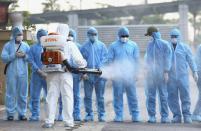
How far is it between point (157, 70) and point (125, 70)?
26.9 inches

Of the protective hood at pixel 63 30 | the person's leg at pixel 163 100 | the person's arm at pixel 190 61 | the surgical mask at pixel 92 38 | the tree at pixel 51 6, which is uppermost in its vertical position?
the tree at pixel 51 6

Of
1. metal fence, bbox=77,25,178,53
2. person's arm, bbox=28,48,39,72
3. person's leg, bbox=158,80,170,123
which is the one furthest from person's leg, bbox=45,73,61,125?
metal fence, bbox=77,25,178,53

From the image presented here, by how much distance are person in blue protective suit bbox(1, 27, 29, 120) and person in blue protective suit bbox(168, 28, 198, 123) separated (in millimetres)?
3161

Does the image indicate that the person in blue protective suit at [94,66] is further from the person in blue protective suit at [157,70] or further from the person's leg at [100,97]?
the person in blue protective suit at [157,70]

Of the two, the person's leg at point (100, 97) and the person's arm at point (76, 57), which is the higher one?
the person's arm at point (76, 57)

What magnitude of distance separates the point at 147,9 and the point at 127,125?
2292 cm

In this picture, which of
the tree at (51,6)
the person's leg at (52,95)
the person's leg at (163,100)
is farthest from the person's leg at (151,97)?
the tree at (51,6)

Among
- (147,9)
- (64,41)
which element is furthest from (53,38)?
(147,9)

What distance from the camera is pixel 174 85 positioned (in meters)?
11.0

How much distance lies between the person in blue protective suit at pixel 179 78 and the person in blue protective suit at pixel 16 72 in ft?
10.4

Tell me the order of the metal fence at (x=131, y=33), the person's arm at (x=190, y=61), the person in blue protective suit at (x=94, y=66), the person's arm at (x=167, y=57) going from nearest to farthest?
the person's arm at (x=167, y=57), the person's arm at (x=190, y=61), the person in blue protective suit at (x=94, y=66), the metal fence at (x=131, y=33)

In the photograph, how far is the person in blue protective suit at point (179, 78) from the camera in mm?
10953

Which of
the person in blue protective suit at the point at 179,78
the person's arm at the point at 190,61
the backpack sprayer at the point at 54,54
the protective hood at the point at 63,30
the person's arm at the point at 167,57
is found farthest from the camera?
the person in blue protective suit at the point at 179,78

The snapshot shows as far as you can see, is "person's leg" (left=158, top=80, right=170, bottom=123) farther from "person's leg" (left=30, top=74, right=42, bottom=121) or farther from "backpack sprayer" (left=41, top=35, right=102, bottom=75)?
"person's leg" (left=30, top=74, right=42, bottom=121)
